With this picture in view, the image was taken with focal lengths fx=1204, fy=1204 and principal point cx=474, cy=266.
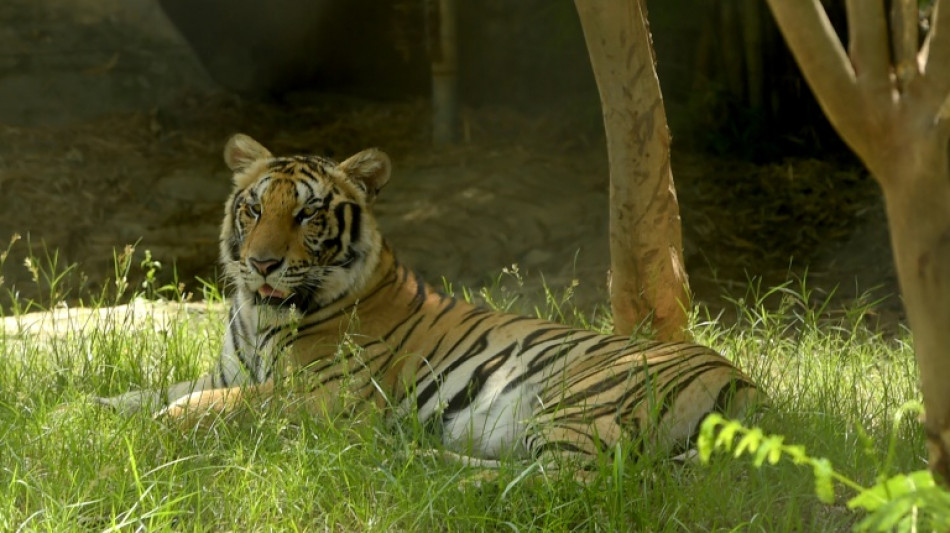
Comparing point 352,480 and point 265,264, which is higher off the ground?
point 265,264

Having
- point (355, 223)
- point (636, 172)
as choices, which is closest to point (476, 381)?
point (355, 223)

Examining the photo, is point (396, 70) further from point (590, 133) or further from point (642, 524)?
point (642, 524)

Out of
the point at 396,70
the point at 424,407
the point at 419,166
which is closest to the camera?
the point at 424,407

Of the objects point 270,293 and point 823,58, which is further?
point 270,293

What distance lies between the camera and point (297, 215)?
12.9 ft

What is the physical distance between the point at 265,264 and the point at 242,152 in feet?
1.86

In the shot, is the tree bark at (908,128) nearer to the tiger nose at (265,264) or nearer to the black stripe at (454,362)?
the black stripe at (454,362)

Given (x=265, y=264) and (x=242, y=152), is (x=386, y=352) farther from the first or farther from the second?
(x=242, y=152)

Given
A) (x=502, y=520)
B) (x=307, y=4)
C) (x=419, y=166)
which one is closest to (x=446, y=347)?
(x=502, y=520)

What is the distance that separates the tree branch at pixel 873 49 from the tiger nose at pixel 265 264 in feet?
7.46

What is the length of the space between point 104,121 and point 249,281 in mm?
5769

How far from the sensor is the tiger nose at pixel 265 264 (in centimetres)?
382

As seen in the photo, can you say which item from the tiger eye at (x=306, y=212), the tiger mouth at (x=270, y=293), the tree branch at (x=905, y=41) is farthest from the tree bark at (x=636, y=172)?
the tree branch at (x=905, y=41)

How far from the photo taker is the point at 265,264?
382 cm
